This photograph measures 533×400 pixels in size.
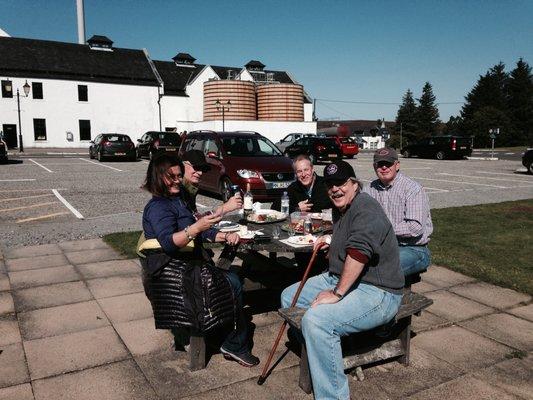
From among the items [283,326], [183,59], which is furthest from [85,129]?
[283,326]

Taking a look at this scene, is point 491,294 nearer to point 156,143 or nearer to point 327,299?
point 327,299

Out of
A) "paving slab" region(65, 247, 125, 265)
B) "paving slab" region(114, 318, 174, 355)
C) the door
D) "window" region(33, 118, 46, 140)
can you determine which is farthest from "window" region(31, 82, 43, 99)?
"paving slab" region(114, 318, 174, 355)

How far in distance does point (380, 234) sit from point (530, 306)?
2933 mm

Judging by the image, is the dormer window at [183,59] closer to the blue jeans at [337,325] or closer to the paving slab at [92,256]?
the paving slab at [92,256]

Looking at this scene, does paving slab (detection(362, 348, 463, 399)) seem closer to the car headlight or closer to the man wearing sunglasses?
the man wearing sunglasses

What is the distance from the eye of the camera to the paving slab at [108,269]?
5.69m

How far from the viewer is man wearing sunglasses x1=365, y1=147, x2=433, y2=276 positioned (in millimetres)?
4191

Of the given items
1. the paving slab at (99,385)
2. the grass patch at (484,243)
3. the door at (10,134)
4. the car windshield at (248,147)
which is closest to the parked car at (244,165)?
the car windshield at (248,147)

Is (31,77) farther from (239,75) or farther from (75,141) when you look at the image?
(239,75)

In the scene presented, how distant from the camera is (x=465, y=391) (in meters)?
3.16

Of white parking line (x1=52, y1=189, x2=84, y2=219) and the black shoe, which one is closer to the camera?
the black shoe

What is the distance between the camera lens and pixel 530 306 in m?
4.71

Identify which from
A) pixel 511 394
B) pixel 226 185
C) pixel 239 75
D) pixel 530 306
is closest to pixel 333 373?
pixel 511 394

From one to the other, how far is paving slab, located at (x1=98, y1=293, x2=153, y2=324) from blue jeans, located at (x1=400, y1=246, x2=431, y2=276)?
2603 mm
